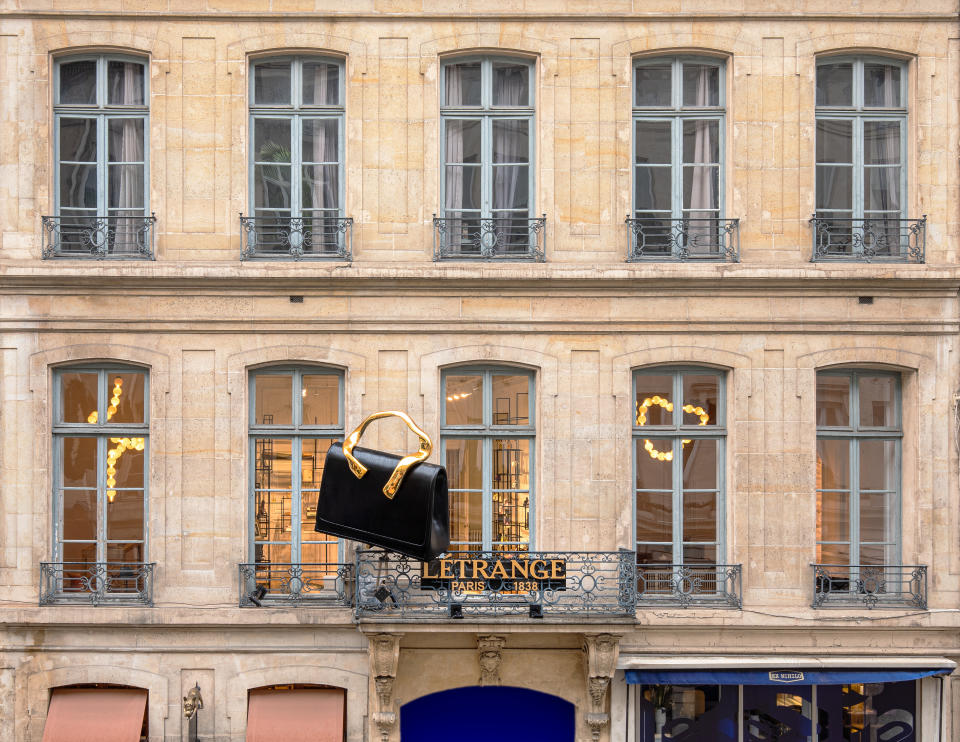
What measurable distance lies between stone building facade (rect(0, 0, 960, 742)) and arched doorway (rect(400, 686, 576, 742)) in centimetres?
5

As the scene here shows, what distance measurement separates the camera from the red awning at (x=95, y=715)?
38.4 ft

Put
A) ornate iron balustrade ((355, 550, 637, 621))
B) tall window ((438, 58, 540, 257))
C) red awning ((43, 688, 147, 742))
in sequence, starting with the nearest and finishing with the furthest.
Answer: ornate iron balustrade ((355, 550, 637, 621)) < red awning ((43, 688, 147, 742)) < tall window ((438, 58, 540, 257))

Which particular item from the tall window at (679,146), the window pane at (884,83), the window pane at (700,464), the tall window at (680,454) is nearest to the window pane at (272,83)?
the tall window at (679,146)

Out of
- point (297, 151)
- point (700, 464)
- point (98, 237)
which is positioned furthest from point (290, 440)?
point (700, 464)

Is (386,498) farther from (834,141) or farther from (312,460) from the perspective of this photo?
(834,141)

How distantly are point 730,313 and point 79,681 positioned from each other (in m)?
8.29

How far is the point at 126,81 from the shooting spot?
12.3 metres

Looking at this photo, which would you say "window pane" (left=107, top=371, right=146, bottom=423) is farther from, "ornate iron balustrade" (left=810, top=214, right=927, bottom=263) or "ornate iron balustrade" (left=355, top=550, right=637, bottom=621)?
"ornate iron balustrade" (left=810, top=214, right=927, bottom=263)

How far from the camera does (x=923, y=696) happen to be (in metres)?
12.2

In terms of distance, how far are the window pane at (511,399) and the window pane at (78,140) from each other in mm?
5304

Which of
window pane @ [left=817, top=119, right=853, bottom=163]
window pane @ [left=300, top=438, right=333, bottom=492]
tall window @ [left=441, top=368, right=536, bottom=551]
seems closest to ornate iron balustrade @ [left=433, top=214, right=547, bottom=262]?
tall window @ [left=441, top=368, right=536, bottom=551]

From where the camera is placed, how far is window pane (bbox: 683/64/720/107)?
40.7 ft

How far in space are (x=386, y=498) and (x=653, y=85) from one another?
221 inches

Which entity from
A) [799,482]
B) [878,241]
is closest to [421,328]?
[799,482]
